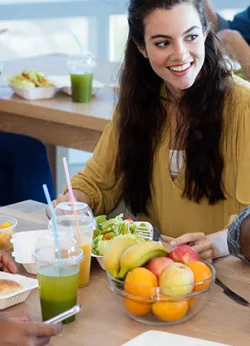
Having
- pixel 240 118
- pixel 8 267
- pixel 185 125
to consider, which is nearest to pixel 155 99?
pixel 185 125

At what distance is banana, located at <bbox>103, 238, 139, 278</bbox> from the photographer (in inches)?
61.1

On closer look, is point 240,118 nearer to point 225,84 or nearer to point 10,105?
point 225,84

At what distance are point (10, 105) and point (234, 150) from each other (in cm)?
136

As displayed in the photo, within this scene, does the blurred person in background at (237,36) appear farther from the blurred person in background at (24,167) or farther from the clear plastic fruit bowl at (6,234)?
the clear plastic fruit bowl at (6,234)

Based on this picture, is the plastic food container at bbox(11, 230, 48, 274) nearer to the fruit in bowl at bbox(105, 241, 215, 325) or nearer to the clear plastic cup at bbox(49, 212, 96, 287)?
the clear plastic cup at bbox(49, 212, 96, 287)

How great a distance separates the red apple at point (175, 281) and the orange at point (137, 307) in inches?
2.0

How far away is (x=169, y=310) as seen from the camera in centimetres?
147

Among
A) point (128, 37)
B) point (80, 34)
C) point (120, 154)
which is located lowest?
point (80, 34)

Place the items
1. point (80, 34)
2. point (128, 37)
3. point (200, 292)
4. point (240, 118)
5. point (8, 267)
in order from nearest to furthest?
point (200, 292)
point (8, 267)
point (240, 118)
point (128, 37)
point (80, 34)

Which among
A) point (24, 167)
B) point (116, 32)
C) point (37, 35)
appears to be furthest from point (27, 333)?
point (116, 32)

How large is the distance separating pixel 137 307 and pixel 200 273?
0.14 m

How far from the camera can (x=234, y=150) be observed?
2205mm

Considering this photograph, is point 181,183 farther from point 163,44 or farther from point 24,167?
point 24,167

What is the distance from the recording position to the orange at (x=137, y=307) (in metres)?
1.49
